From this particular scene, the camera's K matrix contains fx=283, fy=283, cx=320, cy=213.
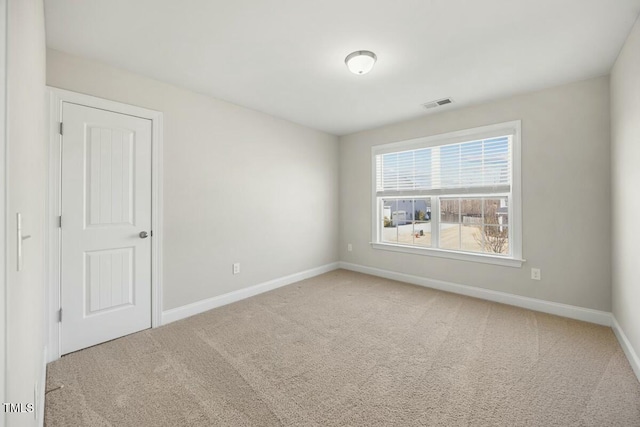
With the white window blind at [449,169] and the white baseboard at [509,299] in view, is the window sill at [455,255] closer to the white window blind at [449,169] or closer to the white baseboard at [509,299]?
the white baseboard at [509,299]

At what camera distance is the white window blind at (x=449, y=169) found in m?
3.39

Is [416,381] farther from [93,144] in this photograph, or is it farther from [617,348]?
[93,144]

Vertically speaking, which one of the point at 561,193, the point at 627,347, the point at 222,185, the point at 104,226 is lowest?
the point at 627,347

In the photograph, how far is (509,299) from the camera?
130 inches

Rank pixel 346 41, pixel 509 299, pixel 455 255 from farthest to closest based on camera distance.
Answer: pixel 455 255
pixel 509 299
pixel 346 41

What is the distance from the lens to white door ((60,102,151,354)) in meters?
2.29

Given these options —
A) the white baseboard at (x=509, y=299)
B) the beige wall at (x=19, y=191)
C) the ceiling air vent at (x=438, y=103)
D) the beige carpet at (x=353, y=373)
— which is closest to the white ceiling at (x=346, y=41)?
the ceiling air vent at (x=438, y=103)

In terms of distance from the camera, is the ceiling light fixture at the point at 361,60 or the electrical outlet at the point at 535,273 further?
the electrical outlet at the point at 535,273

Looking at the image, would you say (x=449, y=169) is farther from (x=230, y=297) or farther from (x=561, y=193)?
(x=230, y=297)

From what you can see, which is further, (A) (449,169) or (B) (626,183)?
(A) (449,169)

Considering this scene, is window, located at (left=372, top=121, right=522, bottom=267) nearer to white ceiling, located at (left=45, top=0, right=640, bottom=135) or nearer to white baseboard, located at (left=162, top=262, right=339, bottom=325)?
white ceiling, located at (left=45, top=0, right=640, bottom=135)

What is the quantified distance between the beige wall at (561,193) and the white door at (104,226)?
3.64 m

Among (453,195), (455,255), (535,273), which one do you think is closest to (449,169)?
(453,195)

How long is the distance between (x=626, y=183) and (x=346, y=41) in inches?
96.5
